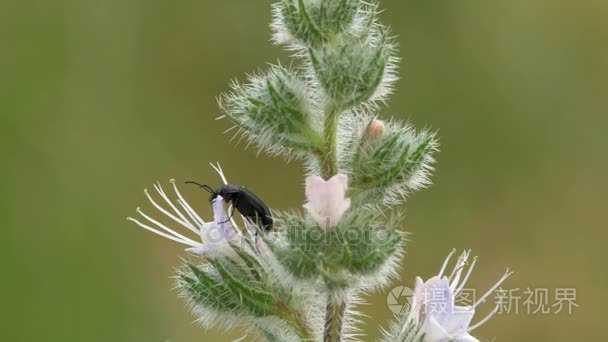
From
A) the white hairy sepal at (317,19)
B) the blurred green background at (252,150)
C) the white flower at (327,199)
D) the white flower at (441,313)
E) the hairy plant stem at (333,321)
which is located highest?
the blurred green background at (252,150)

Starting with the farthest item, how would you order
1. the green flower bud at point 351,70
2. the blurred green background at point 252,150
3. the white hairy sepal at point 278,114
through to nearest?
the blurred green background at point 252,150 → the white hairy sepal at point 278,114 → the green flower bud at point 351,70

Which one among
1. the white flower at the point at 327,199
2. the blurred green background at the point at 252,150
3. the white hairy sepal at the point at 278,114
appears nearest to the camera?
the white flower at the point at 327,199

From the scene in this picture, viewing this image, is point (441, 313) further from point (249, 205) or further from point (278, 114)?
point (278, 114)

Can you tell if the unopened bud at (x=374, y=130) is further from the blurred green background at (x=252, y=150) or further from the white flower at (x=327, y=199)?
the blurred green background at (x=252, y=150)

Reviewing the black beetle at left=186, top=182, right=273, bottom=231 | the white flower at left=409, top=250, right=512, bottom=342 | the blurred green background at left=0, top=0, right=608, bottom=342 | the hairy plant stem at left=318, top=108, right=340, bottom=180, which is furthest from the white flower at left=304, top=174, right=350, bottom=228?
the blurred green background at left=0, top=0, right=608, bottom=342

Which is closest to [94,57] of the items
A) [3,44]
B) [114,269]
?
[3,44]

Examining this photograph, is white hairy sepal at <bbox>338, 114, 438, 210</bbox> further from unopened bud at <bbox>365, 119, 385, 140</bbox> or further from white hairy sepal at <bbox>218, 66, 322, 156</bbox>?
white hairy sepal at <bbox>218, 66, 322, 156</bbox>

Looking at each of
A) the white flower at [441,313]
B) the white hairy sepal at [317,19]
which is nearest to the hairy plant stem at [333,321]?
the white flower at [441,313]

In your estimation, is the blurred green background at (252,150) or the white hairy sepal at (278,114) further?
the blurred green background at (252,150)
